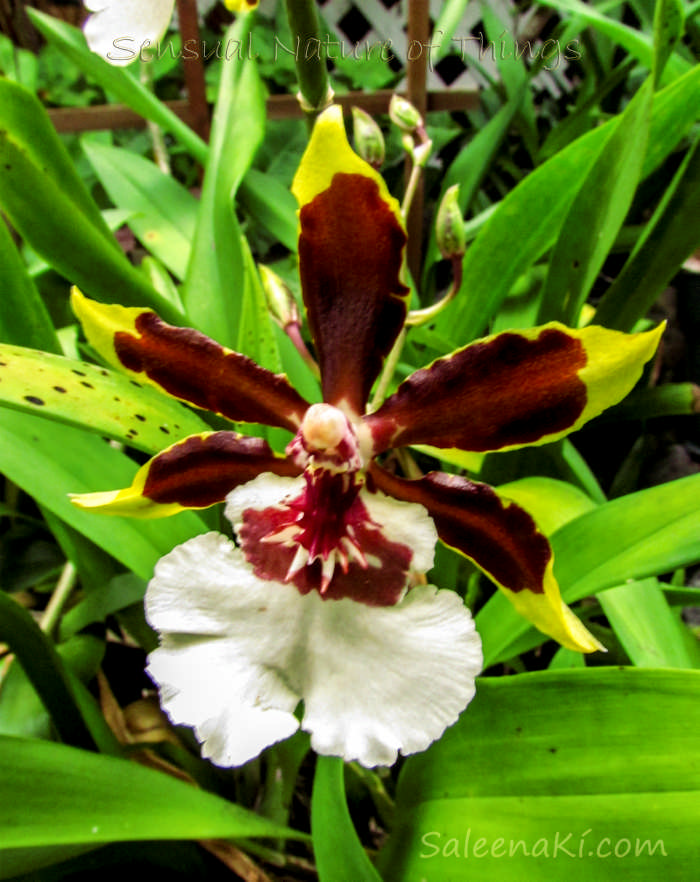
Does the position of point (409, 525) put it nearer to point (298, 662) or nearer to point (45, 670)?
point (298, 662)

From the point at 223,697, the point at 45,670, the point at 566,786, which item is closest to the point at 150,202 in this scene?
the point at 45,670

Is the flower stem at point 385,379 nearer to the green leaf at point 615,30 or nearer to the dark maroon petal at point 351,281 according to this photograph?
the dark maroon petal at point 351,281

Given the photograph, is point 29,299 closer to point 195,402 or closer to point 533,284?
point 195,402

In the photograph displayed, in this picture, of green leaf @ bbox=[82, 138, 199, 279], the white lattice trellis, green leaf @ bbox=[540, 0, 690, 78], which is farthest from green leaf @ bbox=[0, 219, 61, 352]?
the white lattice trellis

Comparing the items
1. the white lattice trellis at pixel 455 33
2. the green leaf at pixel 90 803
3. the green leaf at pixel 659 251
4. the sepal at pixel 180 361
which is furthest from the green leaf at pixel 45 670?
the white lattice trellis at pixel 455 33

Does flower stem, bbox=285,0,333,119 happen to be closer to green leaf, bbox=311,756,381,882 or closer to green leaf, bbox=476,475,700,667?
green leaf, bbox=476,475,700,667

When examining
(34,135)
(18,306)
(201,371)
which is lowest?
(201,371)
